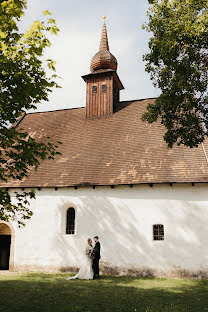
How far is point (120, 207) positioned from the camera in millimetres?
14680

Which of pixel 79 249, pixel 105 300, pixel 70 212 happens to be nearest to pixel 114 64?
pixel 70 212

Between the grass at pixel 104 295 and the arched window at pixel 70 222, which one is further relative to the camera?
the arched window at pixel 70 222

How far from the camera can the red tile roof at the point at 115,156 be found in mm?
14555

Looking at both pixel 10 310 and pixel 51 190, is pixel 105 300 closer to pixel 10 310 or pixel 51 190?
pixel 10 310

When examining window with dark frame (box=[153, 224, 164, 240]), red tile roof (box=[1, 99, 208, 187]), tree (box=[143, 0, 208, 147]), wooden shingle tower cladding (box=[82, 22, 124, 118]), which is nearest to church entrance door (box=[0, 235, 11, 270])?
red tile roof (box=[1, 99, 208, 187])

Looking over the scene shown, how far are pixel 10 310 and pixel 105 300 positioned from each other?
262cm

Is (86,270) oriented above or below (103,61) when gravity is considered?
below

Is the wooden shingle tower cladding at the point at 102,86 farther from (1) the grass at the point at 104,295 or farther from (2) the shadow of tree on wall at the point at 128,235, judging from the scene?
(1) the grass at the point at 104,295

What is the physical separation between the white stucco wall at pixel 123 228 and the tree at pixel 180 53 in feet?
15.6

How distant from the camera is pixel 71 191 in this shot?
15609 millimetres

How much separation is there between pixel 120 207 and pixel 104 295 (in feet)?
19.1

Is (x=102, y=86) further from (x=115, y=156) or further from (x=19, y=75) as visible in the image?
(x=19, y=75)

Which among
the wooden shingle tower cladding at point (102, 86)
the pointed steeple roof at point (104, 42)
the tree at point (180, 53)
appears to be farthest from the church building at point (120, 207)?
the pointed steeple roof at point (104, 42)

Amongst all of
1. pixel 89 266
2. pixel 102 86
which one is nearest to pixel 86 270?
pixel 89 266
